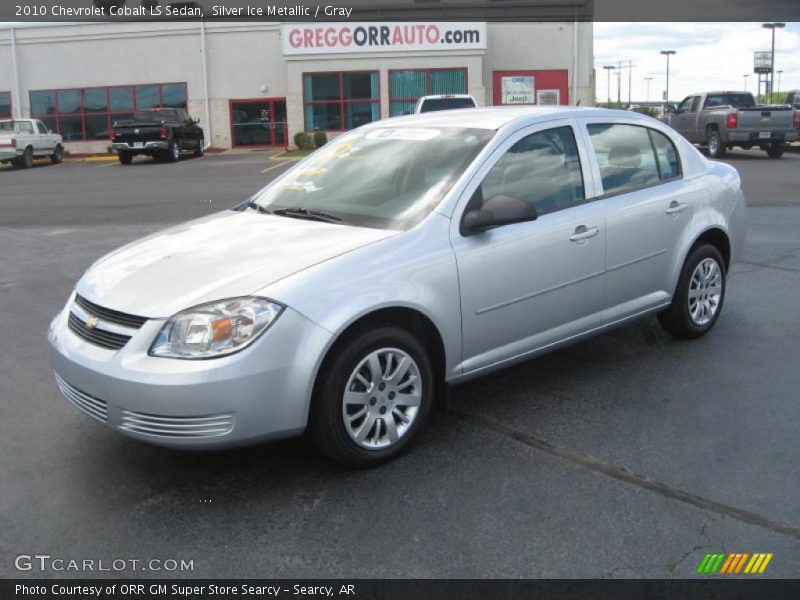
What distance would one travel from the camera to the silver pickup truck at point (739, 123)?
2383 centimetres

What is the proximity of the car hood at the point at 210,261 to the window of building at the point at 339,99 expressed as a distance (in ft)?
106

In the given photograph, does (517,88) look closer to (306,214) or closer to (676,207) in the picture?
(676,207)

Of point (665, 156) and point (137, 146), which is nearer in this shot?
point (665, 156)

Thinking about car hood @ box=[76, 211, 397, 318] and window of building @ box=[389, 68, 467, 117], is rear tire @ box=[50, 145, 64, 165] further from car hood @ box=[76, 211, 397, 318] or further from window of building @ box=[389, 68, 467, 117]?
car hood @ box=[76, 211, 397, 318]

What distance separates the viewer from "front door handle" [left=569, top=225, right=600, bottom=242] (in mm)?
4953

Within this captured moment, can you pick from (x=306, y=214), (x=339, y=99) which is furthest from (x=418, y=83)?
(x=306, y=214)


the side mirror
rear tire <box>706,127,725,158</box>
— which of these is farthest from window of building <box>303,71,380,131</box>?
the side mirror

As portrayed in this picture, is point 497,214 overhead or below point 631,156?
below

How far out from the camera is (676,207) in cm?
571

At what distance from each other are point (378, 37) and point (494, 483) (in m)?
33.5

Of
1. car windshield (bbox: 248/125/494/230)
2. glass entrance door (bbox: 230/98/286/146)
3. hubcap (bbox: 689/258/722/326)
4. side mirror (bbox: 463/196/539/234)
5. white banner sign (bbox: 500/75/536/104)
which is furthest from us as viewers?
glass entrance door (bbox: 230/98/286/146)

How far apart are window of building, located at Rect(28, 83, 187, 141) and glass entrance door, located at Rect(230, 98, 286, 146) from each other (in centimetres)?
238

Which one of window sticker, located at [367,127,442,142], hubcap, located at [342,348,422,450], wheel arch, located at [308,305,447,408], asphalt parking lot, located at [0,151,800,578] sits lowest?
asphalt parking lot, located at [0,151,800,578]

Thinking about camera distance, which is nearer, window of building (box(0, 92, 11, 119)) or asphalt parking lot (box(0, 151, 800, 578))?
asphalt parking lot (box(0, 151, 800, 578))
